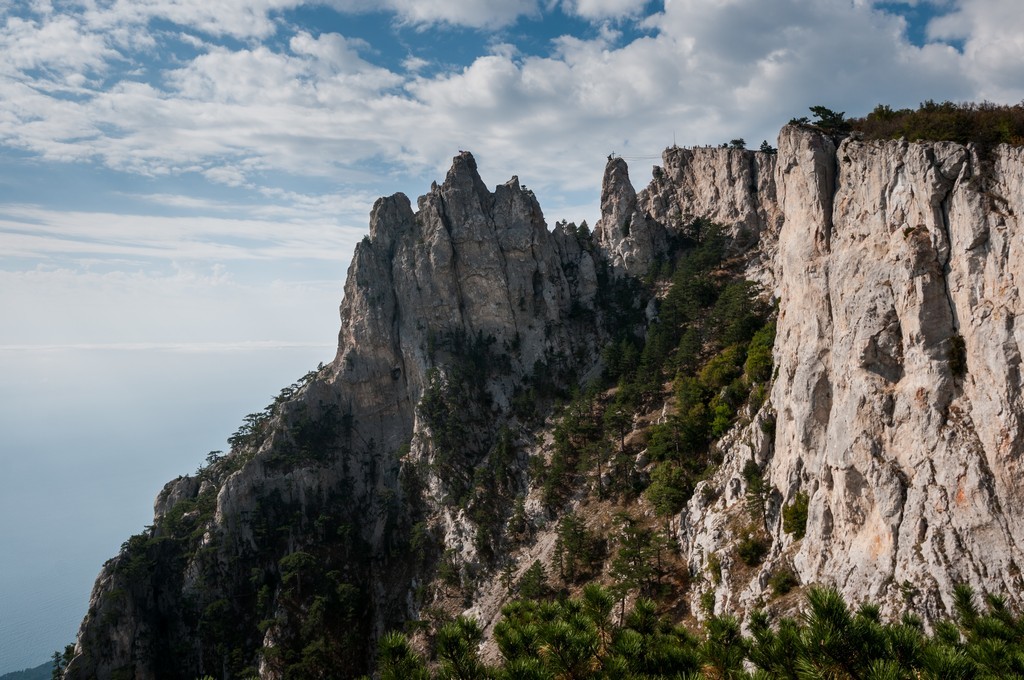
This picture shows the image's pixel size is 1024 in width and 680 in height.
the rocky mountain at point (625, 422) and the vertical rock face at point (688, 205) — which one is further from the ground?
the vertical rock face at point (688, 205)

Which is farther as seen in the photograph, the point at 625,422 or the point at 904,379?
the point at 625,422

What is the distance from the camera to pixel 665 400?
214ft

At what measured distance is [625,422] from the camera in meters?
62.8

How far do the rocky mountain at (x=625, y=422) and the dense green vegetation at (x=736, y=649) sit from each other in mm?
11073

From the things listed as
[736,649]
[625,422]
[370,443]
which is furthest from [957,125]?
[370,443]

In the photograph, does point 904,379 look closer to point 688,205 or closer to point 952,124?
point 952,124

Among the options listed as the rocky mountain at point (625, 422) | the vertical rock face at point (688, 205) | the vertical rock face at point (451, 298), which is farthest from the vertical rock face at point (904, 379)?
the vertical rock face at point (451, 298)

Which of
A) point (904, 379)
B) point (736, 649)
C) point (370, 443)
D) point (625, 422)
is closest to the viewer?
point (736, 649)

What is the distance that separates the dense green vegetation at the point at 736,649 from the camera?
1723 centimetres

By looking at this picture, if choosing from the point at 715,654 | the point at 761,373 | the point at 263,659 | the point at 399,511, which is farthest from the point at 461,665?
the point at 399,511

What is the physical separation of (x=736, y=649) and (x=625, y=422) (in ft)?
140

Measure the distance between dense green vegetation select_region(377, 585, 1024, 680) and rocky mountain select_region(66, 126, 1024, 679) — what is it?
36.3ft

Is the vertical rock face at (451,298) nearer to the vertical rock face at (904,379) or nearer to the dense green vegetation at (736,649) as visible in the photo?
the vertical rock face at (904,379)

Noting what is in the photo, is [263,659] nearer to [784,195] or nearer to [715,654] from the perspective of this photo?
[715,654]
